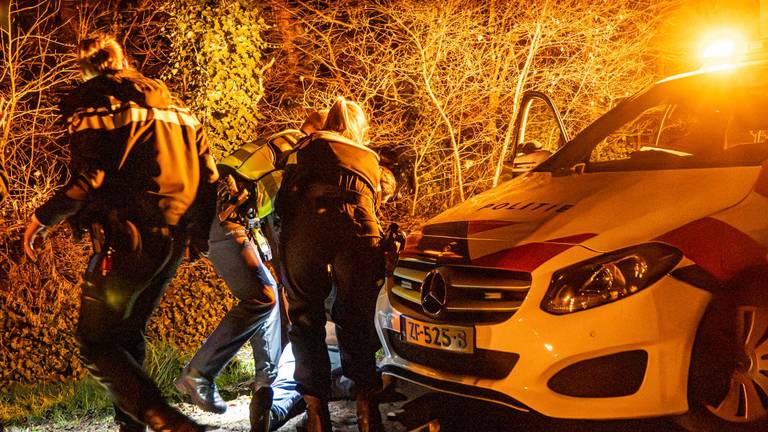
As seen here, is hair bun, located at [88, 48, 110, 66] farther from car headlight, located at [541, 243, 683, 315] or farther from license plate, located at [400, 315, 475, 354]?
car headlight, located at [541, 243, 683, 315]

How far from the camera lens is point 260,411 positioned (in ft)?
13.3

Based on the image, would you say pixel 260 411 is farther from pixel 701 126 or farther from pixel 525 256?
pixel 701 126

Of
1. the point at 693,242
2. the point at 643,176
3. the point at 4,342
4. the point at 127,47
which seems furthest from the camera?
the point at 127,47

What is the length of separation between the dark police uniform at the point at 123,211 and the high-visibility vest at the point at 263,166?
2.40 feet

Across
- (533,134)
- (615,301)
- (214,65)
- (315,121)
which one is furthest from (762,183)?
(533,134)

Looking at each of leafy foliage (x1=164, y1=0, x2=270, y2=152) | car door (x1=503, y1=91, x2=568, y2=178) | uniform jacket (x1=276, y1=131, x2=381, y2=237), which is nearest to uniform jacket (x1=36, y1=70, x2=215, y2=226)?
uniform jacket (x1=276, y1=131, x2=381, y2=237)

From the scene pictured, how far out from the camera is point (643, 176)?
3.75 metres

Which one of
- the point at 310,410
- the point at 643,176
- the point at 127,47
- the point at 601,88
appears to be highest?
the point at 127,47

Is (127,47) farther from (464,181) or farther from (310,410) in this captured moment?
(310,410)

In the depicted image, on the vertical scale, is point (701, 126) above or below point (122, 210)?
above

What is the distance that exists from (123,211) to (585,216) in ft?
6.80

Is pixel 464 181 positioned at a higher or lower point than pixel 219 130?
lower

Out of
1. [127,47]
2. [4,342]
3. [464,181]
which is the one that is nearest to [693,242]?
[4,342]

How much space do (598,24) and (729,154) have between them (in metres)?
4.81
